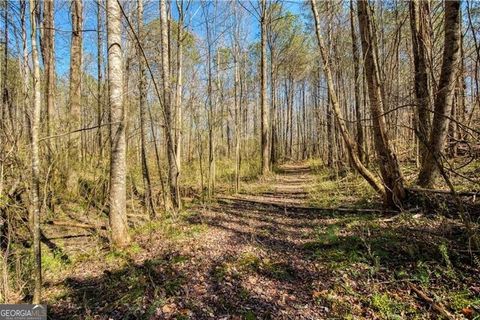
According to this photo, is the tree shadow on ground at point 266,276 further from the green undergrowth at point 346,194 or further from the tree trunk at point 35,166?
the green undergrowth at point 346,194

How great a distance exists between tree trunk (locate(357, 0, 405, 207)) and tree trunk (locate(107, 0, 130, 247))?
163 inches

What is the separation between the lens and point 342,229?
14.7 feet

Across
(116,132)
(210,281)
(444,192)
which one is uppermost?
(116,132)

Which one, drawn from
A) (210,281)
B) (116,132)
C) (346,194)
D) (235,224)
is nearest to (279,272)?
(210,281)

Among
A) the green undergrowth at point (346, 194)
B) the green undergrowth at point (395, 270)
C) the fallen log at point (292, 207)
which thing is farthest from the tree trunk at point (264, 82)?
the green undergrowth at point (395, 270)

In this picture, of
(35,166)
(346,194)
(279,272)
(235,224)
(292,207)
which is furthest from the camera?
(346,194)

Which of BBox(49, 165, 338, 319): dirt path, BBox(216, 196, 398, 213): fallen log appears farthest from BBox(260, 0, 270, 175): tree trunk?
BBox(49, 165, 338, 319): dirt path

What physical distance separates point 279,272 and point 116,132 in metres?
3.08

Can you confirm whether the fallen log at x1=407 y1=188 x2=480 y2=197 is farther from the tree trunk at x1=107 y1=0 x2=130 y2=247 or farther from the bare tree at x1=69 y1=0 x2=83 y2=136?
the bare tree at x1=69 y1=0 x2=83 y2=136

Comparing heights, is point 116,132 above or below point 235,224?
above

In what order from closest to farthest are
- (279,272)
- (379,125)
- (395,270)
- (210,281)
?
(395,270) < (210,281) < (279,272) < (379,125)

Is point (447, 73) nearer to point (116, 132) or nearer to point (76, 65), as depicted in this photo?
point (116, 132)

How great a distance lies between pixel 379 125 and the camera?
4945mm

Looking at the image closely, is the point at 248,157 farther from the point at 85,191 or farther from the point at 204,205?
the point at 85,191
